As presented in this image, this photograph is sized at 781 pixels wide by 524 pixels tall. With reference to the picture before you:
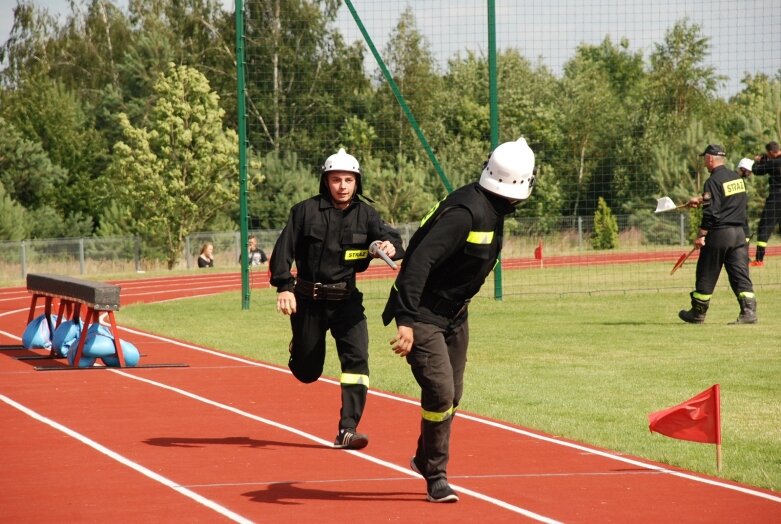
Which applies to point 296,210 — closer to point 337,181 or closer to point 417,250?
point 337,181

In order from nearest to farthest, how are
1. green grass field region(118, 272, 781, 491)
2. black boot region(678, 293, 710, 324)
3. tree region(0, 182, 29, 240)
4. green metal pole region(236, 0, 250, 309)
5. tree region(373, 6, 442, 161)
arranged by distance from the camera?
1. green grass field region(118, 272, 781, 491)
2. black boot region(678, 293, 710, 324)
3. green metal pole region(236, 0, 250, 309)
4. tree region(0, 182, 29, 240)
5. tree region(373, 6, 442, 161)

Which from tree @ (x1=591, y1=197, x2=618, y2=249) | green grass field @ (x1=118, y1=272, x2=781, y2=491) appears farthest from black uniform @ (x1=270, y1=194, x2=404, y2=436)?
tree @ (x1=591, y1=197, x2=618, y2=249)

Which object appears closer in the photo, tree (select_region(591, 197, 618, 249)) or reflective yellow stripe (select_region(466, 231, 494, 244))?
reflective yellow stripe (select_region(466, 231, 494, 244))

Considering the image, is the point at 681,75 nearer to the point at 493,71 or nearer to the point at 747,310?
the point at 493,71

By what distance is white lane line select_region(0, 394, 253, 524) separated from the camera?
23.8 feet

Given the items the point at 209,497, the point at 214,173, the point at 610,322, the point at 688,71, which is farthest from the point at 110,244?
the point at 209,497

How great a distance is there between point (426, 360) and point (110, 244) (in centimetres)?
3782

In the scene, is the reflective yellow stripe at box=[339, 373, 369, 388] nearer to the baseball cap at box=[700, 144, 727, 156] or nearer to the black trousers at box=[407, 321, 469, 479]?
the black trousers at box=[407, 321, 469, 479]

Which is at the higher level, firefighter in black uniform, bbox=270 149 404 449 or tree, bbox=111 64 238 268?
tree, bbox=111 64 238 268

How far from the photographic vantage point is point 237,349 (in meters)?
16.9

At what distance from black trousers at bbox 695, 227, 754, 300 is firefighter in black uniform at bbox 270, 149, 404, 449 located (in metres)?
9.49

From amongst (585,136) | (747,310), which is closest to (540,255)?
(585,136)

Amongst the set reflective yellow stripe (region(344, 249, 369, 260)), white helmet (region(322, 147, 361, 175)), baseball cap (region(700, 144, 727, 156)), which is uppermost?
baseball cap (region(700, 144, 727, 156))

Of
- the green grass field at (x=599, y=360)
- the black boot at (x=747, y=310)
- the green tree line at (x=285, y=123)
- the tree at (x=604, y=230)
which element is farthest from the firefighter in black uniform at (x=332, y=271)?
the tree at (x=604, y=230)
